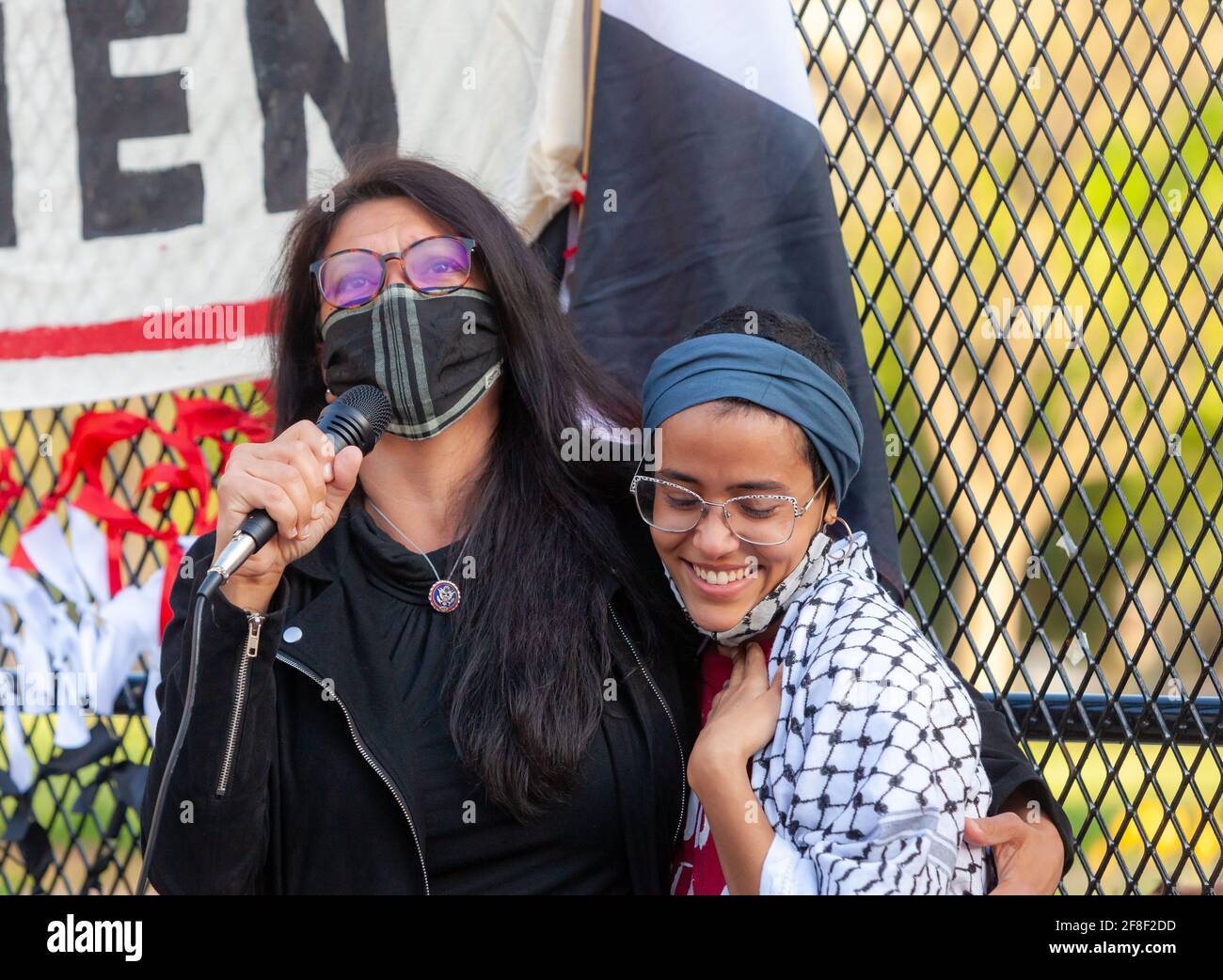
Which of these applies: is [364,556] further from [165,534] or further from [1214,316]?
[1214,316]

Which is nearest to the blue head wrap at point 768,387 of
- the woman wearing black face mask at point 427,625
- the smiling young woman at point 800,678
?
the smiling young woman at point 800,678

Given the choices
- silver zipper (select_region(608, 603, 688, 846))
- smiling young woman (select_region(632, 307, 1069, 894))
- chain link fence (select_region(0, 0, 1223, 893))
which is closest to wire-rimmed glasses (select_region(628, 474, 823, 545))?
smiling young woman (select_region(632, 307, 1069, 894))

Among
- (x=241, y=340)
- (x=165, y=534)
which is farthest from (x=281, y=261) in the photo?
(x=165, y=534)

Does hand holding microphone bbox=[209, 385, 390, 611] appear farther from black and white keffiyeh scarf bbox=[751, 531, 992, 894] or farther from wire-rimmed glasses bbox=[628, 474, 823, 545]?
black and white keffiyeh scarf bbox=[751, 531, 992, 894]

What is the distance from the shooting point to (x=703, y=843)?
182 cm

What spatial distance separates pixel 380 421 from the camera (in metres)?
1.76

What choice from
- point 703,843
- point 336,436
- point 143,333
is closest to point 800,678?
point 703,843

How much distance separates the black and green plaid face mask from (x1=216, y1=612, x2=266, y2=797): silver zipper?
0.44m

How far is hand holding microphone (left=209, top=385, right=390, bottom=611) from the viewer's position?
1493 millimetres

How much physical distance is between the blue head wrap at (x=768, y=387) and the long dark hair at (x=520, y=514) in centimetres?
31

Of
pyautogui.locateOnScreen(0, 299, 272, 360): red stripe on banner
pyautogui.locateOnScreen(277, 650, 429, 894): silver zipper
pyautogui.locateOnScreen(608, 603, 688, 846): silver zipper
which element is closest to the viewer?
pyautogui.locateOnScreen(277, 650, 429, 894): silver zipper

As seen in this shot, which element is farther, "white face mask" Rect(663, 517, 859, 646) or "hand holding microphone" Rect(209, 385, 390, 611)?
"white face mask" Rect(663, 517, 859, 646)

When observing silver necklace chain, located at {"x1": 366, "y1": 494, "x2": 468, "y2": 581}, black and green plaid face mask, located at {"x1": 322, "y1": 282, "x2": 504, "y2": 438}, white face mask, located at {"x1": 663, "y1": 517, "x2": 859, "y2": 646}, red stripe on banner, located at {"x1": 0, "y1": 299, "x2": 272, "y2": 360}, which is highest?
red stripe on banner, located at {"x1": 0, "y1": 299, "x2": 272, "y2": 360}

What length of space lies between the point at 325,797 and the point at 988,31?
1.90 meters
